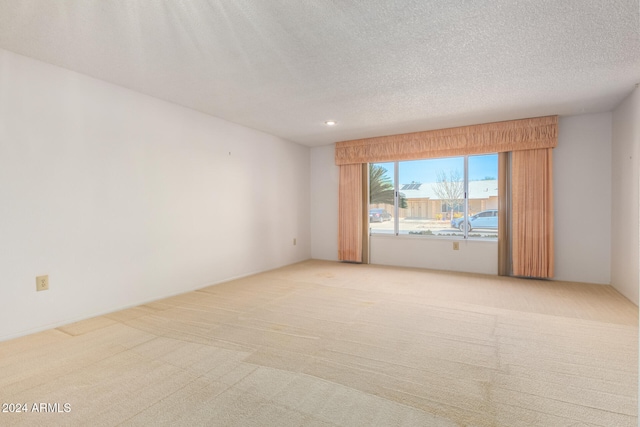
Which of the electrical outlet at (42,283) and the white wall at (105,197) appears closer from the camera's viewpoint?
the white wall at (105,197)

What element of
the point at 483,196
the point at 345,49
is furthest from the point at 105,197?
the point at 483,196

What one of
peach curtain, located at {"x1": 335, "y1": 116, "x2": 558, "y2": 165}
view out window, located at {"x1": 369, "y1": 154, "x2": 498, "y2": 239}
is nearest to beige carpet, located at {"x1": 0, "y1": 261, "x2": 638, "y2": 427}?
view out window, located at {"x1": 369, "y1": 154, "x2": 498, "y2": 239}

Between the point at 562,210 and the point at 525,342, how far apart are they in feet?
9.53

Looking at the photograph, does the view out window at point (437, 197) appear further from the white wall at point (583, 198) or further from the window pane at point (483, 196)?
the white wall at point (583, 198)

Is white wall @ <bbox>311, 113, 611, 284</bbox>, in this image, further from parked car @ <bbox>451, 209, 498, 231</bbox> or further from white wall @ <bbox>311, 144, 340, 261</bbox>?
white wall @ <bbox>311, 144, 340, 261</bbox>

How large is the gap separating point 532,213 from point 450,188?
125 centimetres

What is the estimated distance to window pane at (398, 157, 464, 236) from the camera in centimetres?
530

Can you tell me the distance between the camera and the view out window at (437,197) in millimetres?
5047

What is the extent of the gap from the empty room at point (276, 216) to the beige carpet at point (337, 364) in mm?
20

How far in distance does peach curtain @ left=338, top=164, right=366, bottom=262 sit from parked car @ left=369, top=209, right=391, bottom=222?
24 centimetres

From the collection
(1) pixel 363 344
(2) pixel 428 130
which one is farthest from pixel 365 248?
(1) pixel 363 344

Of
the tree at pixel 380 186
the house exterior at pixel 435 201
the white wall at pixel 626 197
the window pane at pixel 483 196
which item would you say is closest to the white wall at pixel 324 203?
the tree at pixel 380 186

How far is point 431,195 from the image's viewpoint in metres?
5.52

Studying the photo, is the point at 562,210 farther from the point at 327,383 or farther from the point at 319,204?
the point at 327,383
